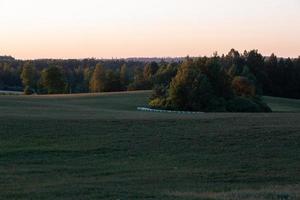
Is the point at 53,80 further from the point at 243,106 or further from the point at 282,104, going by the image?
the point at 243,106

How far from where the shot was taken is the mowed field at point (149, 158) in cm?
1634

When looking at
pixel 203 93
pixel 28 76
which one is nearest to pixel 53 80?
pixel 28 76

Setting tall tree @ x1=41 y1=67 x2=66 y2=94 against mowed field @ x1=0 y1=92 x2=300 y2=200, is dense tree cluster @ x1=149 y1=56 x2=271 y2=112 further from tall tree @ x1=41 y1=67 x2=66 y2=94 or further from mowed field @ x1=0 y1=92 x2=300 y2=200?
tall tree @ x1=41 y1=67 x2=66 y2=94

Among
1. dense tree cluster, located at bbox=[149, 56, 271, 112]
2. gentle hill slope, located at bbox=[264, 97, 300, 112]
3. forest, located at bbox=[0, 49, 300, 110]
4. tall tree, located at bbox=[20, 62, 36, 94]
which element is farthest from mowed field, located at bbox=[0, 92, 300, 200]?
tall tree, located at bbox=[20, 62, 36, 94]

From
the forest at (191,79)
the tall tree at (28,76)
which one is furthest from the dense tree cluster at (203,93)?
the tall tree at (28,76)

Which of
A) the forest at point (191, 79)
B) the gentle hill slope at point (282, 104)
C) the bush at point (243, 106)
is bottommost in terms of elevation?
the gentle hill slope at point (282, 104)

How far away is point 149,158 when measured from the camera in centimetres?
2323

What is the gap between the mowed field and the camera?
53.6ft

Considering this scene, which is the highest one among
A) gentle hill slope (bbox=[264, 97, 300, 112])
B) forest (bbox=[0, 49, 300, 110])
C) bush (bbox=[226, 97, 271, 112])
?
forest (bbox=[0, 49, 300, 110])

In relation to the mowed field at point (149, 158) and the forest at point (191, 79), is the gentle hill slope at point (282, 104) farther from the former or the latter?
the mowed field at point (149, 158)

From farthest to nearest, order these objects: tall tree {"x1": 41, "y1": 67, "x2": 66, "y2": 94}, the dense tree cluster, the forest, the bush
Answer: tall tree {"x1": 41, "y1": 67, "x2": 66, "y2": 94} < the forest < the bush < the dense tree cluster

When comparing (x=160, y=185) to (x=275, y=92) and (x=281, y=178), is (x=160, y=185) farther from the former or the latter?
(x=275, y=92)

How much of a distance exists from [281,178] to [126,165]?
480 centimetres

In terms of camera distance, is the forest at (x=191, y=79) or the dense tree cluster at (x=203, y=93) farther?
the forest at (x=191, y=79)
